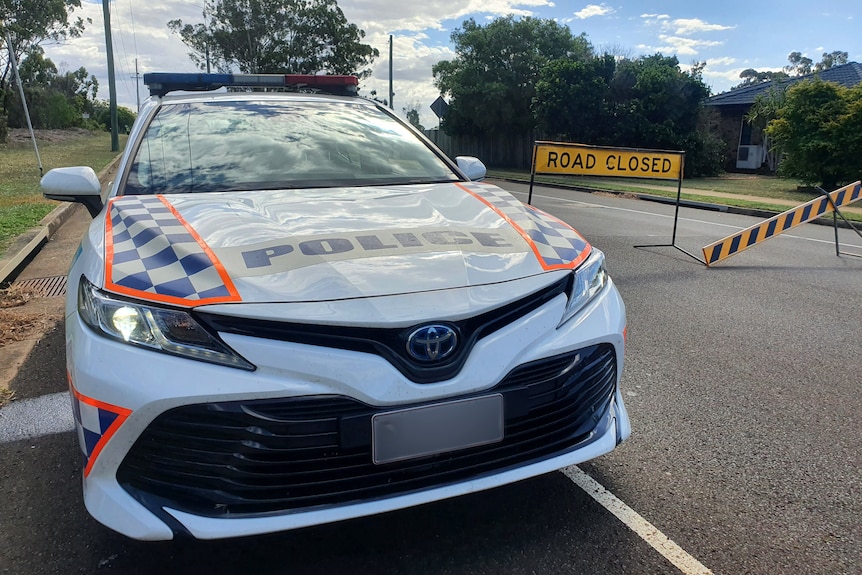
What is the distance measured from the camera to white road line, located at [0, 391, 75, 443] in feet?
10.6

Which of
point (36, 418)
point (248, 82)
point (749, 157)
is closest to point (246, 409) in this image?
point (36, 418)

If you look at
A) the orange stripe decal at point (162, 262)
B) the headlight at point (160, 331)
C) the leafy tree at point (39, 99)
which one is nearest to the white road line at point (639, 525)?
the headlight at point (160, 331)

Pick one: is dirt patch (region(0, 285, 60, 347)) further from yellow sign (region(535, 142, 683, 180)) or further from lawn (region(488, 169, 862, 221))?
lawn (region(488, 169, 862, 221))

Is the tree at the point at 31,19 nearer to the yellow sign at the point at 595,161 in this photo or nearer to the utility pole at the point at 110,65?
the utility pole at the point at 110,65

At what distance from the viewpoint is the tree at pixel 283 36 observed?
1660 inches

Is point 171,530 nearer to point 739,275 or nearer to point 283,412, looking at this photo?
point 283,412

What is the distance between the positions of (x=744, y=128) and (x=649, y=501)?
101ft

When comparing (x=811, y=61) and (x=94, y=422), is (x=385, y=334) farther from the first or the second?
(x=811, y=61)

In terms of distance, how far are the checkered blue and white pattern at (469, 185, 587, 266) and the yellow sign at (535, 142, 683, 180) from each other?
5.73 m

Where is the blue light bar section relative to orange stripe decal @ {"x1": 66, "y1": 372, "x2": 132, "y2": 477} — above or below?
above

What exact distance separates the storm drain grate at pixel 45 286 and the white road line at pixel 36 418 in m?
2.66

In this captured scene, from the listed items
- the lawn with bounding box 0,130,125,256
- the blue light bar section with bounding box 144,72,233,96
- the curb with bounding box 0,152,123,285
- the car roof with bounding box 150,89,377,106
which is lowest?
the curb with bounding box 0,152,123,285

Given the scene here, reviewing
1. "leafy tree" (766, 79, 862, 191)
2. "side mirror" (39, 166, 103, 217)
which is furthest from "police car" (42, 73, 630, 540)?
"leafy tree" (766, 79, 862, 191)

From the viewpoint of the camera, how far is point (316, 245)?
2205mm
